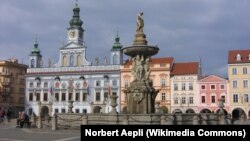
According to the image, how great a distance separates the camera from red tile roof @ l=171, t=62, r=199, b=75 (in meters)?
60.4

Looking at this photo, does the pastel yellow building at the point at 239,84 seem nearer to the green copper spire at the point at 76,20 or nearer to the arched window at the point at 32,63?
the green copper spire at the point at 76,20

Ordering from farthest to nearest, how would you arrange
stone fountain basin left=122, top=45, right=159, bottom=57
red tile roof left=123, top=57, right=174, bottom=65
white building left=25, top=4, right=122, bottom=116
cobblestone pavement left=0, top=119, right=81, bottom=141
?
white building left=25, top=4, right=122, bottom=116
red tile roof left=123, top=57, right=174, bottom=65
stone fountain basin left=122, top=45, right=159, bottom=57
cobblestone pavement left=0, top=119, right=81, bottom=141

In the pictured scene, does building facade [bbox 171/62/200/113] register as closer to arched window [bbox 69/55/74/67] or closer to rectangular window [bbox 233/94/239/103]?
rectangular window [bbox 233/94/239/103]

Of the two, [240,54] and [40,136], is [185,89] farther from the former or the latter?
[40,136]

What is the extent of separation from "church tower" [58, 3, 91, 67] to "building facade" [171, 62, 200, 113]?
15.4m

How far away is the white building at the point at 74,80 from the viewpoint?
6469 cm

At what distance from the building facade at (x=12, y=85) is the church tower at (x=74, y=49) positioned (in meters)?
10.9

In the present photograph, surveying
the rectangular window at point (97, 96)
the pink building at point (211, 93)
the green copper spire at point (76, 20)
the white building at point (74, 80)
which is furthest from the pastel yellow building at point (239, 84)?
the green copper spire at point (76, 20)

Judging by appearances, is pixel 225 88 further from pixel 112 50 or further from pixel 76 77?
pixel 76 77

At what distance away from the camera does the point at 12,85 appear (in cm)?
7319

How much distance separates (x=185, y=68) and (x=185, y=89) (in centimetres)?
353

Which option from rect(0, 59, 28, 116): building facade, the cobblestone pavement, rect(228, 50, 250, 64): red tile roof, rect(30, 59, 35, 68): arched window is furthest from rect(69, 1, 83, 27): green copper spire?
the cobblestone pavement

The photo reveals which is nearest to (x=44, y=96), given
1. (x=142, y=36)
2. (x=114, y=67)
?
(x=114, y=67)

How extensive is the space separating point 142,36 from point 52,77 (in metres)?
45.0
